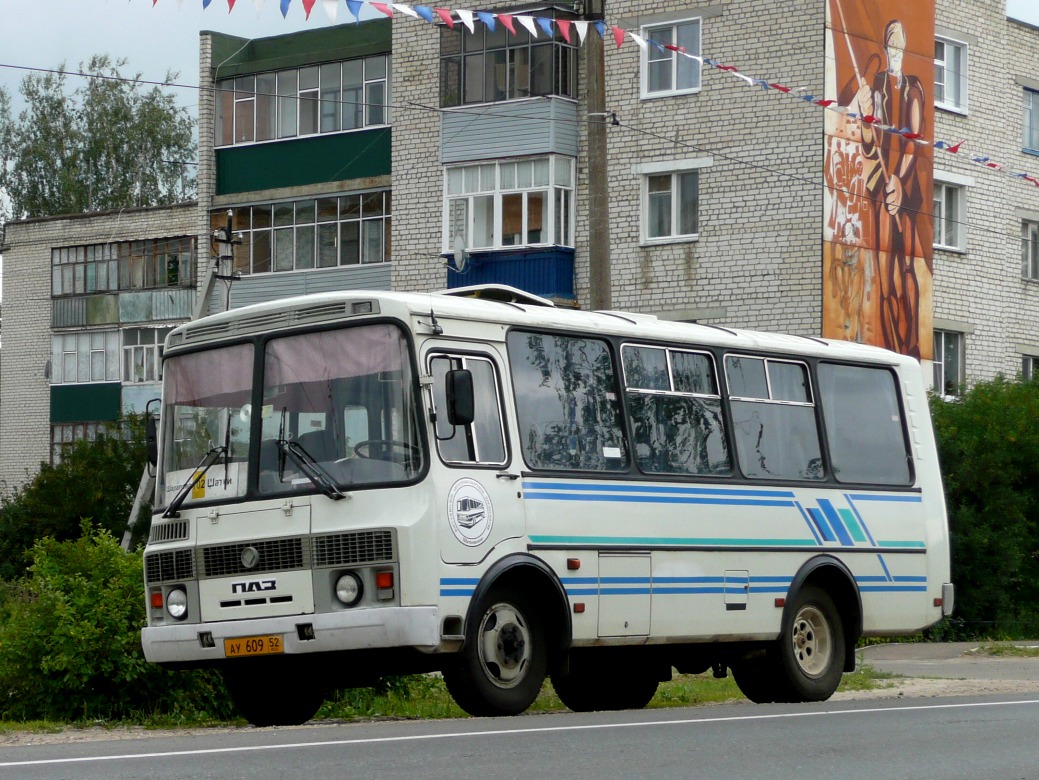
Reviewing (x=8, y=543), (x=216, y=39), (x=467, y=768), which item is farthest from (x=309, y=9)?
(x=8, y=543)

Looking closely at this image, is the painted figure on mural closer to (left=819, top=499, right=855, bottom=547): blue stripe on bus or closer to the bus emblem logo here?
(left=819, top=499, right=855, bottom=547): blue stripe on bus

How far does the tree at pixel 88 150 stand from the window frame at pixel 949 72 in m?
35.6

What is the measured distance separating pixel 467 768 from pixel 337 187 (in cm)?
3372

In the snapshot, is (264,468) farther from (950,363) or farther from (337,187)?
(337,187)

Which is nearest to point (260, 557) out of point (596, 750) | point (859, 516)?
point (596, 750)

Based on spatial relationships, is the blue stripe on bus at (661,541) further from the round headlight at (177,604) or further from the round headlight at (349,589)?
the round headlight at (177,604)

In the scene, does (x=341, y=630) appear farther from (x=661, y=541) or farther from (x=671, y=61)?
(x=671, y=61)

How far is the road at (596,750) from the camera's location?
9000mm

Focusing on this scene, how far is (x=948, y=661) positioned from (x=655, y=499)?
36.8 feet

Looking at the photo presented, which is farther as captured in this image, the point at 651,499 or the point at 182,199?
the point at 182,199

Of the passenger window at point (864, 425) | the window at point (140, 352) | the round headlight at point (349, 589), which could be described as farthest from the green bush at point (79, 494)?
the round headlight at point (349, 589)

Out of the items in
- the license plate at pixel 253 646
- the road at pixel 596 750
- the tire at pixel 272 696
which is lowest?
the tire at pixel 272 696

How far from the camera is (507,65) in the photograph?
37.3 m

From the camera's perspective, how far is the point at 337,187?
4206 cm
